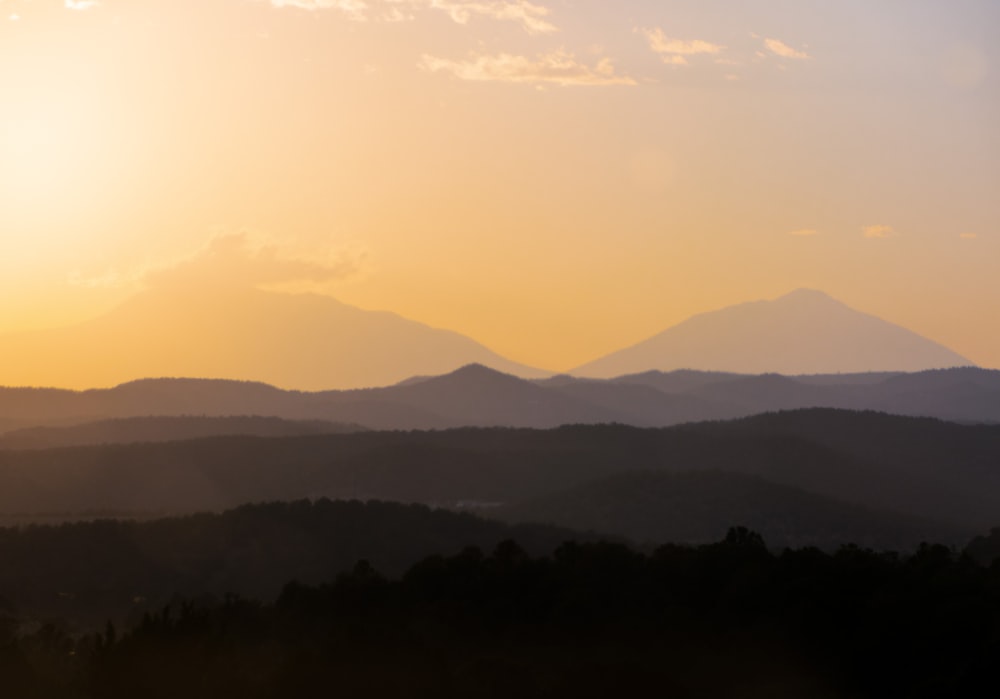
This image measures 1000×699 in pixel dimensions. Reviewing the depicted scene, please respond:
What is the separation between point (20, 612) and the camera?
155625 millimetres

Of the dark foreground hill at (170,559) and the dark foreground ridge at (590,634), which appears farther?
the dark foreground hill at (170,559)

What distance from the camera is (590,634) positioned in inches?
3425

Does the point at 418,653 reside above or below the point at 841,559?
below

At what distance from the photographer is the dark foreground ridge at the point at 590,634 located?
71.6 m

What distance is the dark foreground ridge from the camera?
71625 millimetres

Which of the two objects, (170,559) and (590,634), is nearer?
(590,634)

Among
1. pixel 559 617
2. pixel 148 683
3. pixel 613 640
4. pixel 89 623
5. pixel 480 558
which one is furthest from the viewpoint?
pixel 89 623

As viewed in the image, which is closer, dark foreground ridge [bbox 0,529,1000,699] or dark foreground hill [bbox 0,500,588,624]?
dark foreground ridge [bbox 0,529,1000,699]

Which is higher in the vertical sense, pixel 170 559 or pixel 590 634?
pixel 170 559

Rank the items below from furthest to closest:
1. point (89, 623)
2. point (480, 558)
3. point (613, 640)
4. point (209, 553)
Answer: point (209, 553), point (89, 623), point (480, 558), point (613, 640)

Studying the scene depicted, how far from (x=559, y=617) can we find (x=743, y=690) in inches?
791

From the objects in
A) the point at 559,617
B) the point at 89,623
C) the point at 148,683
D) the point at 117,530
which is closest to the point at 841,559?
the point at 559,617

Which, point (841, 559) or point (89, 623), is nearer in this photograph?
point (841, 559)

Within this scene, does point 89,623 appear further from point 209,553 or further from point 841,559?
point 841,559
